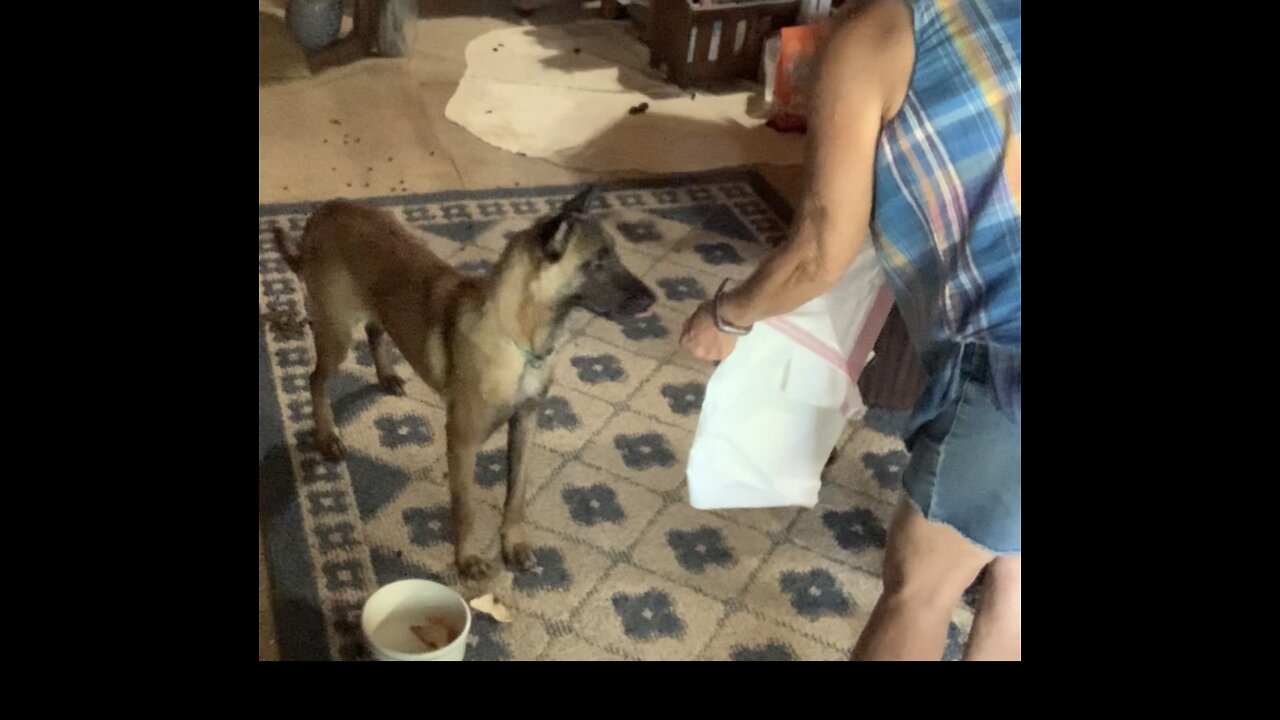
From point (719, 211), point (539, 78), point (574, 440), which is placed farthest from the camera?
point (539, 78)

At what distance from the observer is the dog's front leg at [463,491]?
163 centimetres

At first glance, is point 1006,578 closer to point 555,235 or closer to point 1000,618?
point 1000,618

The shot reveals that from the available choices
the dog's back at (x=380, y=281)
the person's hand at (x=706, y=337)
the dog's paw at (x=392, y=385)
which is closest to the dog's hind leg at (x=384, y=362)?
the dog's paw at (x=392, y=385)

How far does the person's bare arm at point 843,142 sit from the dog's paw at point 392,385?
110cm

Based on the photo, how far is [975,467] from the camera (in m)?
1.02

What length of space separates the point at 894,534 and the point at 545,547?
2.74ft

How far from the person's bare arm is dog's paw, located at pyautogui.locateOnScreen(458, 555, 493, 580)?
0.78 metres

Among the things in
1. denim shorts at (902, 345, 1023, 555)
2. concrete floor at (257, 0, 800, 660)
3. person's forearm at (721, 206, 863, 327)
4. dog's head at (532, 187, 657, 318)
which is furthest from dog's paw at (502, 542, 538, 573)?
concrete floor at (257, 0, 800, 660)

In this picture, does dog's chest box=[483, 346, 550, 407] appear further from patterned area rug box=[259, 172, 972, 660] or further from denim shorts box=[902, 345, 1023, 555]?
denim shorts box=[902, 345, 1023, 555]

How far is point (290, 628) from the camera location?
1.63 m

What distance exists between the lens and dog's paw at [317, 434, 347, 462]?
1961 millimetres
